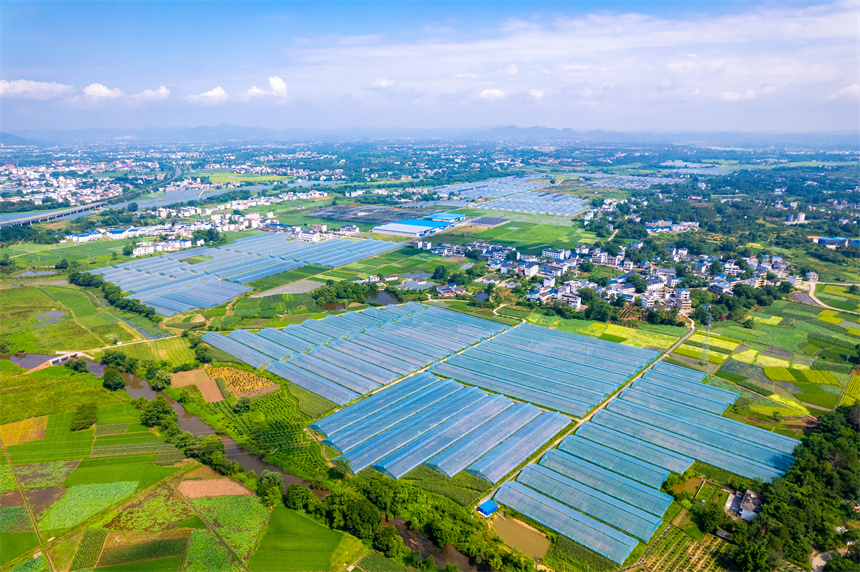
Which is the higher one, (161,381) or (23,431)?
(161,381)

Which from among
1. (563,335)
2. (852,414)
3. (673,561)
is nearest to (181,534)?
(673,561)

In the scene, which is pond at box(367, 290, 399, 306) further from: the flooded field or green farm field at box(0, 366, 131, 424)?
the flooded field

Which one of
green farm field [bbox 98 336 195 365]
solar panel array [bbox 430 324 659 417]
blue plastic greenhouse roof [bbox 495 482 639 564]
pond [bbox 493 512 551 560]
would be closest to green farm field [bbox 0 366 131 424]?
green farm field [bbox 98 336 195 365]

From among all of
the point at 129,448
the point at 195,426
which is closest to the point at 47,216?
the point at 195,426

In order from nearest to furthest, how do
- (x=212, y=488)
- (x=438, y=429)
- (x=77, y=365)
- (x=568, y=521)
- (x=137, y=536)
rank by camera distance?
(x=137, y=536) < (x=568, y=521) < (x=212, y=488) < (x=438, y=429) < (x=77, y=365)

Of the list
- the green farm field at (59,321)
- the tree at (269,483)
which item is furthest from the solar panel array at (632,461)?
the green farm field at (59,321)

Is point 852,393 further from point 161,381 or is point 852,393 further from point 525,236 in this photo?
point 525,236

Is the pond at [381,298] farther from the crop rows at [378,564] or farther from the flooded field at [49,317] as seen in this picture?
the crop rows at [378,564]
